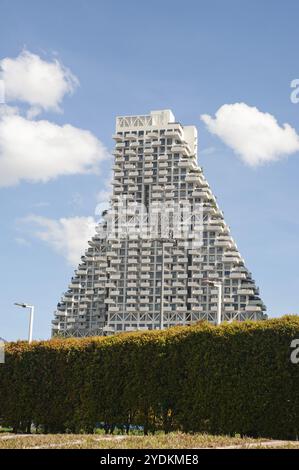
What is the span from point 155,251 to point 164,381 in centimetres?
12832

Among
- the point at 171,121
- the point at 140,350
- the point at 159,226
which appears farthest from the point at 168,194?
the point at 140,350

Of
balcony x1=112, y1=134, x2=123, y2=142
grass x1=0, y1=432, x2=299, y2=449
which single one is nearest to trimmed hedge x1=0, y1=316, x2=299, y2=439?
grass x1=0, y1=432, x2=299, y2=449

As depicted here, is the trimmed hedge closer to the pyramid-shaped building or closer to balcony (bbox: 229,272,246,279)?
the pyramid-shaped building

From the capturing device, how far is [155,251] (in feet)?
500

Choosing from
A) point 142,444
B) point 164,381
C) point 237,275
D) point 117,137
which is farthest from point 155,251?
point 142,444

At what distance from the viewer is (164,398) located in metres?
24.0

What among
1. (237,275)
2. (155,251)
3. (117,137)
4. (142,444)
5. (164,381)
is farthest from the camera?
(117,137)

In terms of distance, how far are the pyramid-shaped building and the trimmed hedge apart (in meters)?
114

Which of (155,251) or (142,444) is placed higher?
(155,251)

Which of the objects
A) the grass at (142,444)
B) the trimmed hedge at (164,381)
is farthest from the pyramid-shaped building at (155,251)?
the grass at (142,444)

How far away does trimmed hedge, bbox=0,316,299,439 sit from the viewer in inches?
850

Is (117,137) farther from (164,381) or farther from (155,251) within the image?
(164,381)

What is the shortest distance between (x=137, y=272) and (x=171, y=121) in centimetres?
3721
